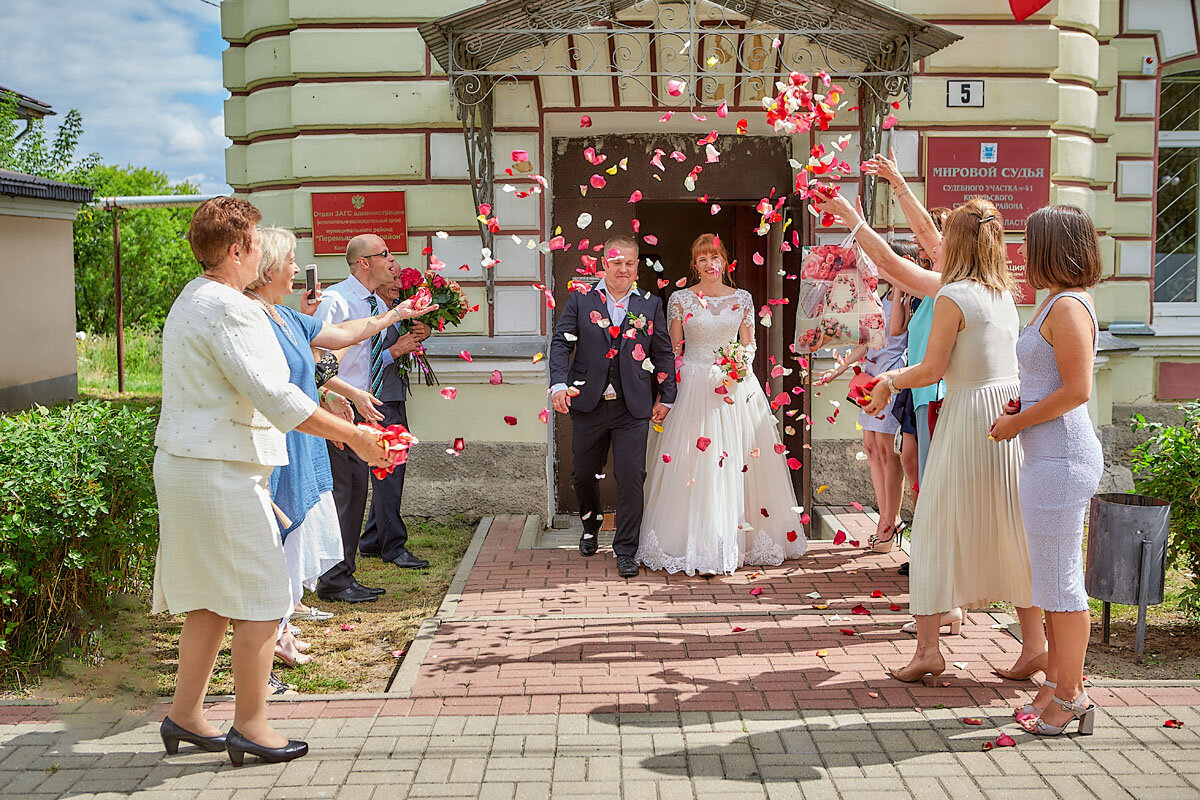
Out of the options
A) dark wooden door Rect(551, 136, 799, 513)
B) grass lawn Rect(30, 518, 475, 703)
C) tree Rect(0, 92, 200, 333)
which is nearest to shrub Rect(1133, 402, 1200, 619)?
dark wooden door Rect(551, 136, 799, 513)

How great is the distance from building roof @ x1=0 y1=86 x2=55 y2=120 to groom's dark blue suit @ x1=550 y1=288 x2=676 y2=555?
23.6m

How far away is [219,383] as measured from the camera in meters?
4.03

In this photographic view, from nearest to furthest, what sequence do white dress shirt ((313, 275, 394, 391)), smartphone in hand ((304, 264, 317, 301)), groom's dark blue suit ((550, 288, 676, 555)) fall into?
smartphone in hand ((304, 264, 317, 301)), white dress shirt ((313, 275, 394, 391)), groom's dark blue suit ((550, 288, 676, 555))

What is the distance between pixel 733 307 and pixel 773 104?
173 cm

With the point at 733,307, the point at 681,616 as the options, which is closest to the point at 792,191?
the point at 733,307

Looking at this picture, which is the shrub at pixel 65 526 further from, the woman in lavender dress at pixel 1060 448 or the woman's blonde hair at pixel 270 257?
the woman in lavender dress at pixel 1060 448

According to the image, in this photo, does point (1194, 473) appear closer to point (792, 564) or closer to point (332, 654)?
point (792, 564)

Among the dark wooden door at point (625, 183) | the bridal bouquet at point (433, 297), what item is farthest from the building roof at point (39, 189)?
the bridal bouquet at point (433, 297)

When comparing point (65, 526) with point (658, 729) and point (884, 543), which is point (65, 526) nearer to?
point (658, 729)

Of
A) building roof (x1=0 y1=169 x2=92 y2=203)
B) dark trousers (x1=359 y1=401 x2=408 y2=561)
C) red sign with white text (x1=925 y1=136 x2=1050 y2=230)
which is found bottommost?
dark trousers (x1=359 y1=401 x2=408 y2=561)

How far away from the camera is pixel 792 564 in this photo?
24.5ft

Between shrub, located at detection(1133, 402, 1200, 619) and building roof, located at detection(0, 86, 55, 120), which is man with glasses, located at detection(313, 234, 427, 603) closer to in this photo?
shrub, located at detection(1133, 402, 1200, 619)

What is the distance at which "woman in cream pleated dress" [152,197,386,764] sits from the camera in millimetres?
3998

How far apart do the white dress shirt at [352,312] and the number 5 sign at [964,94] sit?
4.93m
